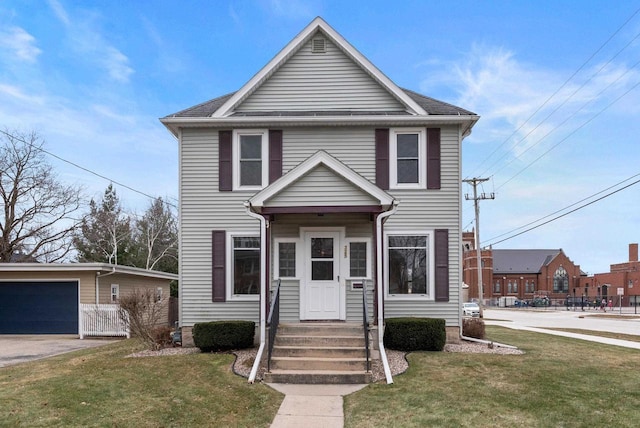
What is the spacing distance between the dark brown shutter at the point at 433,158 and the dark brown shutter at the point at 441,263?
1217 mm

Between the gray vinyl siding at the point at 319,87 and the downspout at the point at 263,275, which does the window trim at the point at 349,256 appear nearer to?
the downspout at the point at 263,275

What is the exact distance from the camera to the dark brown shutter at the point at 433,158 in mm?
12250

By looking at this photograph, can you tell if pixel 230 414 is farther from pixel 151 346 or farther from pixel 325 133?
pixel 325 133

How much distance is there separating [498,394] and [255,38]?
1253 cm

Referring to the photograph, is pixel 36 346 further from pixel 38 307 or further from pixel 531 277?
pixel 531 277

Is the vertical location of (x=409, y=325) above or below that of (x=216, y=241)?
below

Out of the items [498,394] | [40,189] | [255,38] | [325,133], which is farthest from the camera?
[40,189]

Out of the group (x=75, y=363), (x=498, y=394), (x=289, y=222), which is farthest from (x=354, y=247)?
(x=75, y=363)

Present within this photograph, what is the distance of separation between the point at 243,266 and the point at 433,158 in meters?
5.49

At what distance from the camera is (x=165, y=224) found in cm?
3906

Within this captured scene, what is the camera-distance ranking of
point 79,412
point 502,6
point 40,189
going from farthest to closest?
point 40,189 < point 502,6 < point 79,412

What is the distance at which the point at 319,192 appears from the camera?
10.1 metres

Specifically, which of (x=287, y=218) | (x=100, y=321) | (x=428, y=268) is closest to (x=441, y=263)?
(x=428, y=268)

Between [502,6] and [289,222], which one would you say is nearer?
[289,222]
